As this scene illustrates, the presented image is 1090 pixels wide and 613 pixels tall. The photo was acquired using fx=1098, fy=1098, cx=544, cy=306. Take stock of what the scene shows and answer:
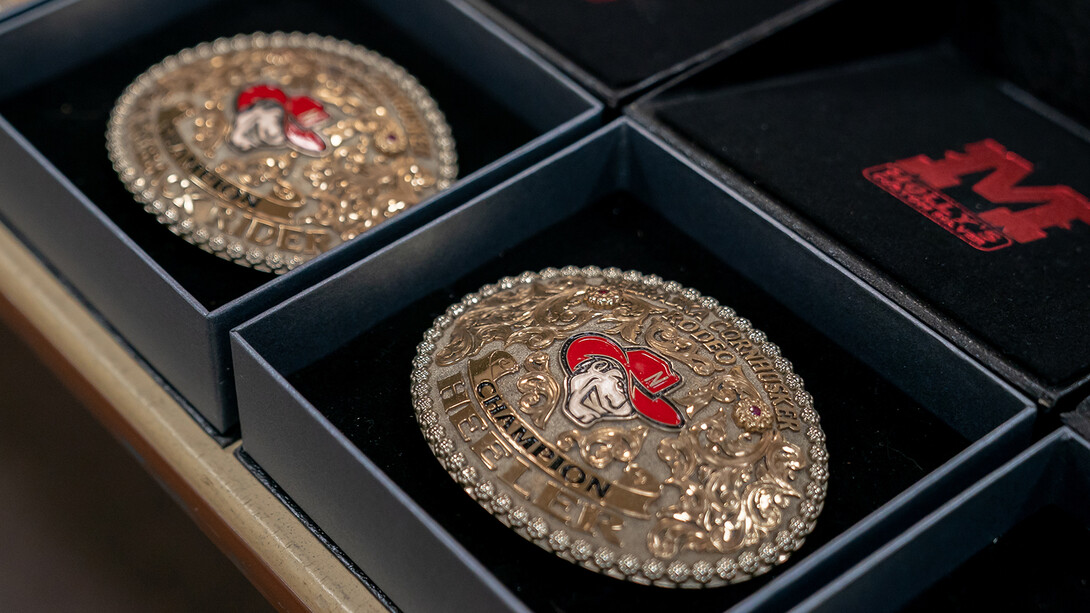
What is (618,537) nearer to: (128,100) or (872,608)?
(872,608)

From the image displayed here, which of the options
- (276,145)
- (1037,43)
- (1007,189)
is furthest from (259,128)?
(1037,43)

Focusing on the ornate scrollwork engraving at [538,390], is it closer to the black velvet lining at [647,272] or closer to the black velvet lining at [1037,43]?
the black velvet lining at [647,272]

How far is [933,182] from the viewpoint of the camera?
193 cm

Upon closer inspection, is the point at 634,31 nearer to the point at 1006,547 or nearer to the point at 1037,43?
the point at 1037,43

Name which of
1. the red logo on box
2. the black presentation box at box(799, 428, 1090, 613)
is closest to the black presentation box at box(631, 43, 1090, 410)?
the red logo on box

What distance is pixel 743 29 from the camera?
2.15 m

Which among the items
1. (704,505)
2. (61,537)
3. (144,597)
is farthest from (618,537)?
(61,537)

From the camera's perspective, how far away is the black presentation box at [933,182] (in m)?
1.68

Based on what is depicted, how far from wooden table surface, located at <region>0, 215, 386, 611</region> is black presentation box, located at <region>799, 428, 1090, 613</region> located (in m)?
0.73

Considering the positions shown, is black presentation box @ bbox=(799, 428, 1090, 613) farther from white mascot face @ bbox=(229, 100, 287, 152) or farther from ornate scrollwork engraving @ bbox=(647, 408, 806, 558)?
Result: white mascot face @ bbox=(229, 100, 287, 152)

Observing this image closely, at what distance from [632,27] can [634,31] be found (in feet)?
0.05

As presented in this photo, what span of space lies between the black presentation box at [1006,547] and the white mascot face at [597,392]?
1.28ft

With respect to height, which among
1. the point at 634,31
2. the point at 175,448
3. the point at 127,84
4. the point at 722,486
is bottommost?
the point at 175,448

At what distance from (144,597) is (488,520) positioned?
0.56 metres
